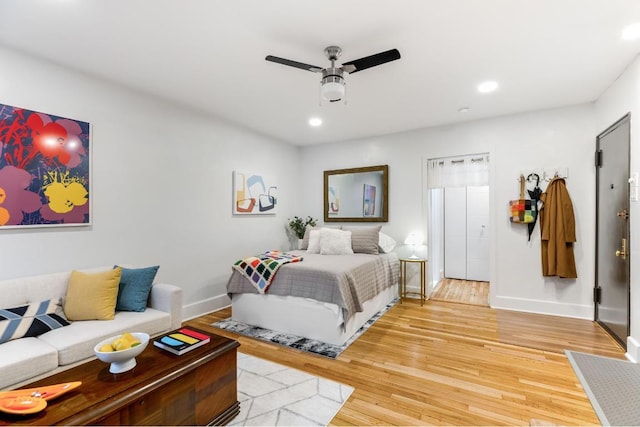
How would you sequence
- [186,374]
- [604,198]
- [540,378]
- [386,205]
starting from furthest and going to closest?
[386,205] < [604,198] < [540,378] < [186,374]

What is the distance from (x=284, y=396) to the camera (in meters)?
2.19

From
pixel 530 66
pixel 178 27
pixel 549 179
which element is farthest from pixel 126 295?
pixel 549 179

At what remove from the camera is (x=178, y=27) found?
221 cm

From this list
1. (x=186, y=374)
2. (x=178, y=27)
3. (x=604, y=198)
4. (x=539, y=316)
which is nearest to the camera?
(x=186, y=374)

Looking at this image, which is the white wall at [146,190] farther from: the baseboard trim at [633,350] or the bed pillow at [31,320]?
the baseboard trim at [633,350]

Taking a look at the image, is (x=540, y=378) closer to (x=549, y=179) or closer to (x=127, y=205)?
(x=549, y=179)

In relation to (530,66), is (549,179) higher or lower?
lower

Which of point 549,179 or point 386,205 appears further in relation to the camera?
point 386,205

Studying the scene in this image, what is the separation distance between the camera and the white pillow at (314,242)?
4.56 m

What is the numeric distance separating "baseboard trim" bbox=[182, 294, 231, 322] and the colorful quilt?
2.67 feet

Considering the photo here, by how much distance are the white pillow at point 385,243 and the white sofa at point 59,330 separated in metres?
2.86

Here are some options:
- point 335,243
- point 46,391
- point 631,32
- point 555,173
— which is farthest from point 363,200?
point 46,391

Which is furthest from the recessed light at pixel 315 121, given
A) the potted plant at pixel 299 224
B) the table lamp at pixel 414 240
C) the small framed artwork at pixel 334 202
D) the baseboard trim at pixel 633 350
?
the baseboard trim at pixel 633 350

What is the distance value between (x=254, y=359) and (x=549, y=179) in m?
4.08
